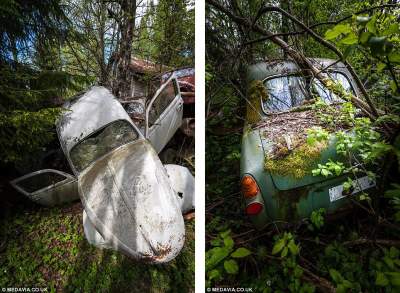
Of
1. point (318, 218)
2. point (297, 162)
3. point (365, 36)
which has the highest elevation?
point (365, 36)

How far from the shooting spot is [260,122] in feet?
5.54

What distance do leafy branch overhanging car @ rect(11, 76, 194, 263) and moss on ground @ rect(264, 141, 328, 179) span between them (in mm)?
559

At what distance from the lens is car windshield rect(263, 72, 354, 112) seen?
1595mm

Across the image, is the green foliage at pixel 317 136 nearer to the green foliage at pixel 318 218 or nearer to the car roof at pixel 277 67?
the green foliage at pixel 318 218

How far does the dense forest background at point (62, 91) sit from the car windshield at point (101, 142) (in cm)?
18

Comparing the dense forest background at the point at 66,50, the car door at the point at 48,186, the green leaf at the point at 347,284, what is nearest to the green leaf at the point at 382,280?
the green leaf at the point at 347,284

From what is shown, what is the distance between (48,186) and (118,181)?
1.36ft

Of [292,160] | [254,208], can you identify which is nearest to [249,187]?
[254,208]

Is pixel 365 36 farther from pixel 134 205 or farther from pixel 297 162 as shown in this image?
pixel 134 205

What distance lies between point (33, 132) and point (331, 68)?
1.62 m

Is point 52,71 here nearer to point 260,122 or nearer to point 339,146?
point 260,122

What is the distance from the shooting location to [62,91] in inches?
71.9

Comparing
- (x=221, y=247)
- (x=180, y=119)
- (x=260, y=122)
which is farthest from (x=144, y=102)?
(x=221, y=247)

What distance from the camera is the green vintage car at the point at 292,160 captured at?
4.50 feet
